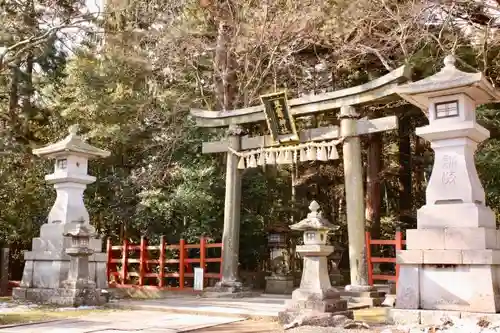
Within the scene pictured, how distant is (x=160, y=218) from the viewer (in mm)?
15992

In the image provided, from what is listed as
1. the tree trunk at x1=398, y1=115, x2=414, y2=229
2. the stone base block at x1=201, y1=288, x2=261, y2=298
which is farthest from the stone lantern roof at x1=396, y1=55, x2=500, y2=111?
the tree trunk at x1=398, y1=115, x2=414, y2=229

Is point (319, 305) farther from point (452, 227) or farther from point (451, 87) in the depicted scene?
point (451, 87)

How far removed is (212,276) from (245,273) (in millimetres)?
2055

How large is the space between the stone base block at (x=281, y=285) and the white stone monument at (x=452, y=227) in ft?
21.2

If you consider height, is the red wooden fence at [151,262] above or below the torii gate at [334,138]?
below

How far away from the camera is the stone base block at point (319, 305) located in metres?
7.91

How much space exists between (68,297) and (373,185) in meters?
10.9

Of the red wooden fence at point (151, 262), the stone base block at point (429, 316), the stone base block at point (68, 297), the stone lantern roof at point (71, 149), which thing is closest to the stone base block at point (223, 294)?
the red wooden fence at point (151, 262)

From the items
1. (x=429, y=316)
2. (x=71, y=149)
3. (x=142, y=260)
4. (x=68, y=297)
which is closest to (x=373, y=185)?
(x=142, y=260)

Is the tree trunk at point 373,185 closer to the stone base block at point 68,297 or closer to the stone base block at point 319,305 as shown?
the stone base block at point 68,297

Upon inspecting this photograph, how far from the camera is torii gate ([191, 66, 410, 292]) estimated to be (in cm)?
1133

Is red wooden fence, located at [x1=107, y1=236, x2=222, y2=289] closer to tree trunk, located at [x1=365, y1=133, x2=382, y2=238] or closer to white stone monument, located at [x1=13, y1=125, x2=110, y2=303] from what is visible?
white stone monument, located at [x1=13, y1=125, x2=110, y2=303]

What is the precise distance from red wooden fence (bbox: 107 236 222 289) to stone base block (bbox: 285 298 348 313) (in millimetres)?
5359

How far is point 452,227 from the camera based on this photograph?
7617 millimetres
